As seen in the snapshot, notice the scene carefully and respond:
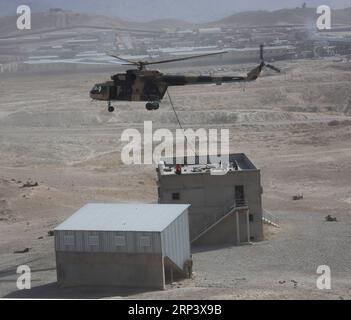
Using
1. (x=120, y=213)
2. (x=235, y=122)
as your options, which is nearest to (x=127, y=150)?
(x=235, y=122)

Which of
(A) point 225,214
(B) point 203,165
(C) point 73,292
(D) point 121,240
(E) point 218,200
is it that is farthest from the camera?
(B) point 203,165

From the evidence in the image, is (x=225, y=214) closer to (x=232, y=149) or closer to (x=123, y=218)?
(x=123, y=218)

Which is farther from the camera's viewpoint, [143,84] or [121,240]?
[143,84]

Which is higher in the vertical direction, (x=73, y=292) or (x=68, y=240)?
(x=68, y=240)

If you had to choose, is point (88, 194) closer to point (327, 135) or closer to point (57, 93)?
point (327, 135)

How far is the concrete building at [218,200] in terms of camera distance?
43.9 meters

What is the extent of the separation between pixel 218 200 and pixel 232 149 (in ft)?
118

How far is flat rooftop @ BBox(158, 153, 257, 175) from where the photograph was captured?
149 ft

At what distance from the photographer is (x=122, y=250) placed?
34.1m

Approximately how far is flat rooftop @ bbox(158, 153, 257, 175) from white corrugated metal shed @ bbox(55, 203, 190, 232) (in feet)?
23.4

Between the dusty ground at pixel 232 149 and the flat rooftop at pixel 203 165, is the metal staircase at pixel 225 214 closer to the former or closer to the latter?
the dusty ground at pixel 232 149

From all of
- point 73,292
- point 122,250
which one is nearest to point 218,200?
point 122,250

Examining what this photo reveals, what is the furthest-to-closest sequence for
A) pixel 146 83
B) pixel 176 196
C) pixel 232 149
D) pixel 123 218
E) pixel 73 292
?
1. pixel 232 149
2. pixel 176 196
3. pixel 146 83
4. pixel 123 218
5. pixel 73 292

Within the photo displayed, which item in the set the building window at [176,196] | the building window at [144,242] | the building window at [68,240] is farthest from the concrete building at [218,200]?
the building window at [144,242]
